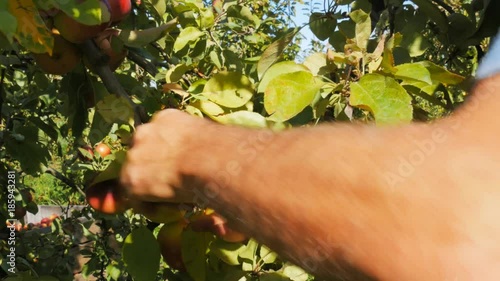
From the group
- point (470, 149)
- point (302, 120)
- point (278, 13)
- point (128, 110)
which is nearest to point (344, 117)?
point (302, 120)

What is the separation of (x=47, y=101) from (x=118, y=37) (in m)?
1.27

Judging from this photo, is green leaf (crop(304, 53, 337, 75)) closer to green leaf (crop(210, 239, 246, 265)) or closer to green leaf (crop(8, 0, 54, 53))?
green leaf (crop(210, 239, 246, 265))

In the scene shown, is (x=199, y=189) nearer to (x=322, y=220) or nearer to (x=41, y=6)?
(x=322, y=220)

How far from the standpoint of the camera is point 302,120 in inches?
44.3

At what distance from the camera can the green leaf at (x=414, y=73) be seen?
100cm

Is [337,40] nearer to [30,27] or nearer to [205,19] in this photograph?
[205,19]

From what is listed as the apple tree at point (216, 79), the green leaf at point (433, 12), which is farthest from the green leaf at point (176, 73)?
the green leaf at point (433, 12)

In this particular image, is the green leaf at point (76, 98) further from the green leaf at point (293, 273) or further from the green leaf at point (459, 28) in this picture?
the green leaf at point (459, 28)

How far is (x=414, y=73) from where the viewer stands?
1004 millimetres

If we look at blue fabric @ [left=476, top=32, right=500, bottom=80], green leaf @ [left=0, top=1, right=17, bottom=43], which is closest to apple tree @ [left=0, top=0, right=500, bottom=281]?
green leaf @ [left=0, top=1, right=17, bottom=43]

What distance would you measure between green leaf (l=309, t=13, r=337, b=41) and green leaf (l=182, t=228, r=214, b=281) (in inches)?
18.7

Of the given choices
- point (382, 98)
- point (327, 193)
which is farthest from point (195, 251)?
point (327, 193)

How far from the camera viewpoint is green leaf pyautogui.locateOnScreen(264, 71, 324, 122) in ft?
3.26

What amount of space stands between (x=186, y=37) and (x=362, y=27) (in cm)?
39
